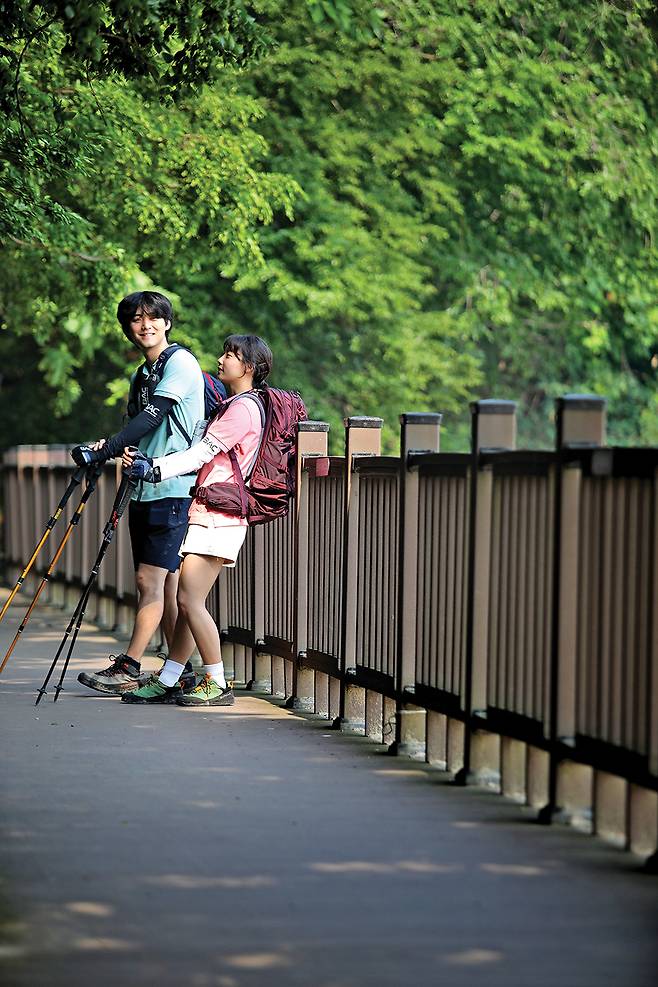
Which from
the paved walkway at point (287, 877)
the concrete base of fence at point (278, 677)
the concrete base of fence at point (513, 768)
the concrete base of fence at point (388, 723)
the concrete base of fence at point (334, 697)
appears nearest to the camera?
the paved walkway at point (287, 877)

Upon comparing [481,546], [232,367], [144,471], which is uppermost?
[232,367]

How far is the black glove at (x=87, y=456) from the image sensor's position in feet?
32.2

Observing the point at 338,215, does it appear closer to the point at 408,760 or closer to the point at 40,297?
the point at 40,297

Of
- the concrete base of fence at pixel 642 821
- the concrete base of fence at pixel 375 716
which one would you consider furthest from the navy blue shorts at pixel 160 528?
the concrete base of fence at pixel 642 821

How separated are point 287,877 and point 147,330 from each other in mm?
4942

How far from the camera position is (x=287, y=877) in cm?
571

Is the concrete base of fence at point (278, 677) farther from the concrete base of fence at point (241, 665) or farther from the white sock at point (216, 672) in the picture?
the white sock at point (216, 672)

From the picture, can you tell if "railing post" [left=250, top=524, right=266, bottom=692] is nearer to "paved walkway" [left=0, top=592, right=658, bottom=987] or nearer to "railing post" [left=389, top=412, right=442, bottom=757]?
"paved walkway" [left=0, top=592, right=658, bottom=987]

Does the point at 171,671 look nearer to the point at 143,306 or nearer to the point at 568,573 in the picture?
the point at 143,306

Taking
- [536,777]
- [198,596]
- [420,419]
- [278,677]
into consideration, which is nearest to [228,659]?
[278,677]

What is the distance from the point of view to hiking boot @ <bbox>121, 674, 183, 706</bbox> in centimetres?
1004

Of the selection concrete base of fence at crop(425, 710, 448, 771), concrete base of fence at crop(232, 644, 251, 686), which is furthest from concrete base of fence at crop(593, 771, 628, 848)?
concrete base of fence at crop(232, 644, 251, 686)

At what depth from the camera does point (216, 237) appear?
18938mm

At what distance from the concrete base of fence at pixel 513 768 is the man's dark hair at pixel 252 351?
119 inches
